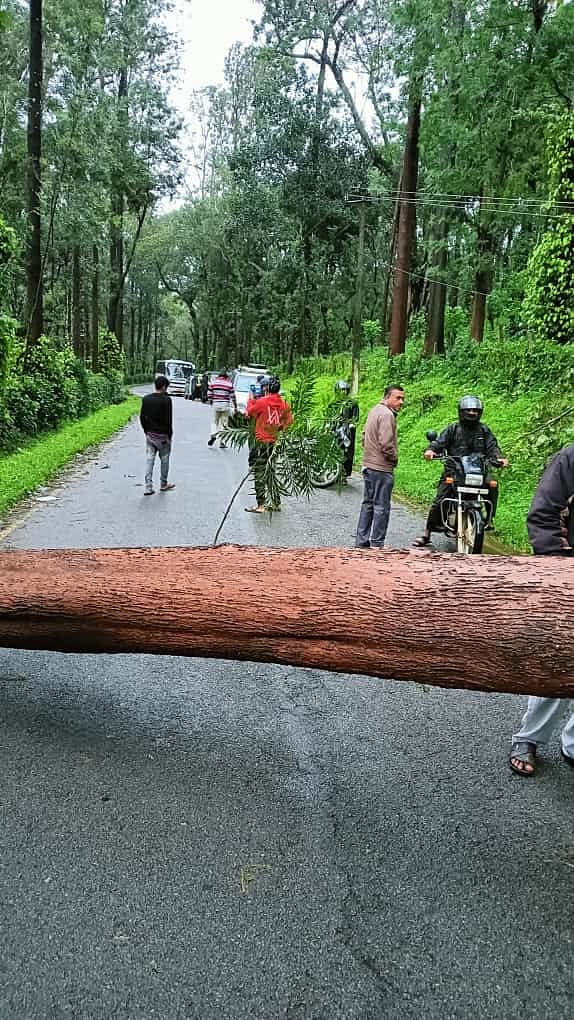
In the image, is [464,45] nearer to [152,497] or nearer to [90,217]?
[90,217]

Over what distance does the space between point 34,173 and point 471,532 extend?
1667 centimetres

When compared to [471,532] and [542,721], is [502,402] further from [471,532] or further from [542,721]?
[542,721]

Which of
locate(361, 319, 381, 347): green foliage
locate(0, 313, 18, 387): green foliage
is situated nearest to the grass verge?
locate(0, 313, 18, 387): green foliage

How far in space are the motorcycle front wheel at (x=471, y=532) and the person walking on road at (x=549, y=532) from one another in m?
3.61

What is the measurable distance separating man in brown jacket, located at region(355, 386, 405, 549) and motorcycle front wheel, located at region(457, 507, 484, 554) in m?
0.81

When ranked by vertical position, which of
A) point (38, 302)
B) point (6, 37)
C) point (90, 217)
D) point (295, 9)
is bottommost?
point (38, 302)

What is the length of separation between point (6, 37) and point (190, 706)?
88.2 feet

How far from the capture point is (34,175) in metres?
19.2

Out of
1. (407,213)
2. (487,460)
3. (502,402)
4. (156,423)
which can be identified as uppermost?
(407,213)

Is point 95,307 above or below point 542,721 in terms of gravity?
above

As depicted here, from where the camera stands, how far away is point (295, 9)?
3275 centimetres

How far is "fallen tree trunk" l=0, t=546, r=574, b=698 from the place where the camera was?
9.78 ft

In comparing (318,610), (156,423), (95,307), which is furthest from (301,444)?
(95,307)

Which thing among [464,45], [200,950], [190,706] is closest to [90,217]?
[464,45]
